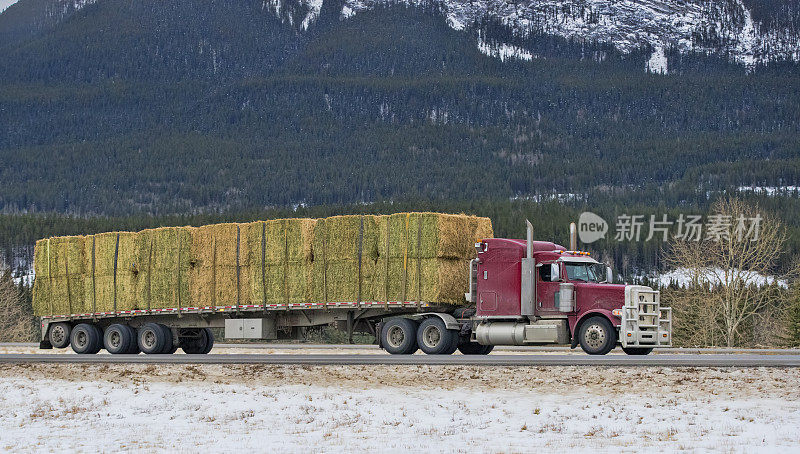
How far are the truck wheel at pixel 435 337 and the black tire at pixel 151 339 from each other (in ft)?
34.3

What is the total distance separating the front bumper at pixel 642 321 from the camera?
31.5m

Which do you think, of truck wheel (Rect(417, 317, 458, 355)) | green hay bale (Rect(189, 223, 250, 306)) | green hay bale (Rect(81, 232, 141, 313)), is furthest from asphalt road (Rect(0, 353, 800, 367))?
green hay bale (Rect(81, 232, 141, 313))

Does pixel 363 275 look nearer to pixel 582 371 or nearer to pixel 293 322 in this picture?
pixel 293 322

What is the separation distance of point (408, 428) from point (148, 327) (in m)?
21.5

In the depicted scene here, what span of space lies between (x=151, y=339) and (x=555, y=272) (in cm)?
1529

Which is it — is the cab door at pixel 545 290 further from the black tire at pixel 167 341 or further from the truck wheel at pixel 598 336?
the black tire at pixel 167 341

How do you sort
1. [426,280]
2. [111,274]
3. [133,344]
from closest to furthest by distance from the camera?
[426,280]
[133,344]
[111,274]

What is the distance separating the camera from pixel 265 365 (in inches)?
1233

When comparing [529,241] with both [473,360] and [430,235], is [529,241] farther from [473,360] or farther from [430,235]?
[473,360]

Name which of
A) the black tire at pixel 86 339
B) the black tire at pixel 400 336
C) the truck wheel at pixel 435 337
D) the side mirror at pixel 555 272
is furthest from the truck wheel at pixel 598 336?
the black tire at pixel 86 339

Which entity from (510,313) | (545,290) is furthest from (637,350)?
(510,313)

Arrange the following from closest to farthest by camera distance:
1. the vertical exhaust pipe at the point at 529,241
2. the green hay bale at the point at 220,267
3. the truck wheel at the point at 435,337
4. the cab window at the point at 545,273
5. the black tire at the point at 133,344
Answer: the cab window at the point at 545,273
the vertical exhaust pipe at the point at 529,241
the truck wheel at the point at 435,337
the green hay bale at the point at 220,267
the black tire at the point at 133,344

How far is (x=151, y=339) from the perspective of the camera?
40312 millimetres

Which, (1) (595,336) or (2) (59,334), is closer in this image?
(1) (595,336)
